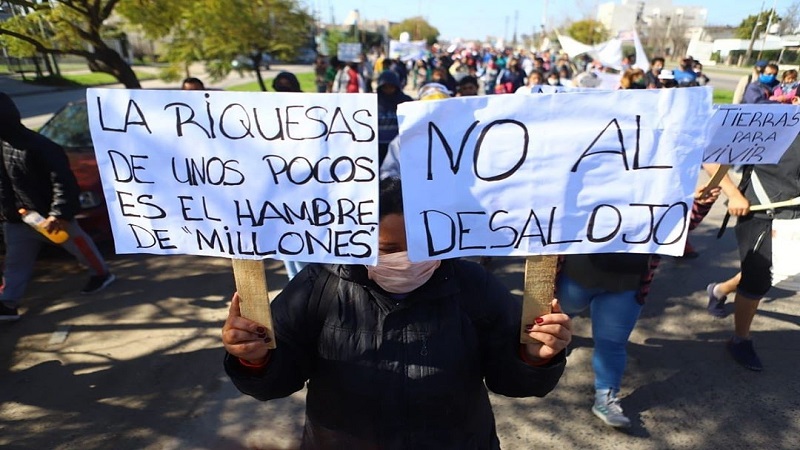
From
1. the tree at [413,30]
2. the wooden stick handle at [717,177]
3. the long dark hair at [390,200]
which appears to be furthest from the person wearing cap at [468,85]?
the tree at [413,30]

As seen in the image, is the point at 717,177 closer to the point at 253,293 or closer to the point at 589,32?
the point at 253,293

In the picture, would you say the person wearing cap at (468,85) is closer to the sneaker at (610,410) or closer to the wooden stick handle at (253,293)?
the sneaker at (610,410)

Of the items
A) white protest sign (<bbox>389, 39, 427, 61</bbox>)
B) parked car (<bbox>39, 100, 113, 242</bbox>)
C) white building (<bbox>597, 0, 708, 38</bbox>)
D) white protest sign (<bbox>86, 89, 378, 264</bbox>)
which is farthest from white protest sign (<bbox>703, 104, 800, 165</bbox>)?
white building (<bbox>597, 0, 708, 38</bbox>)

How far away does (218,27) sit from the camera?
8.33 metres

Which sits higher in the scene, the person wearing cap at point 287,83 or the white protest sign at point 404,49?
the person wearing cap at point 287,83

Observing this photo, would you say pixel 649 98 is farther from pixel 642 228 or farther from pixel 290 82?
pixel 290 82

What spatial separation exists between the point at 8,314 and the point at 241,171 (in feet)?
12.2

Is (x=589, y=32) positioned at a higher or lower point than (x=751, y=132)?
Result: lower

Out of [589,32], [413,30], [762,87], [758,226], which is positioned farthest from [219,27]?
[413,30]

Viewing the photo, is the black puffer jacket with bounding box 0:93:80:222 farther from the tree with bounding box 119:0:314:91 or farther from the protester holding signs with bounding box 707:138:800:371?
the protester holding signs with bounding box 707:138:800:371

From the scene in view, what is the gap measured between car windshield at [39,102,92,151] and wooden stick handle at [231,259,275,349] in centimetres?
499

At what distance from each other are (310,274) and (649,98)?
1.13 meters

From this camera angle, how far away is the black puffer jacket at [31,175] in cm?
359

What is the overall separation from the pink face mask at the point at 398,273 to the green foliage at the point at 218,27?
655 centimetres
